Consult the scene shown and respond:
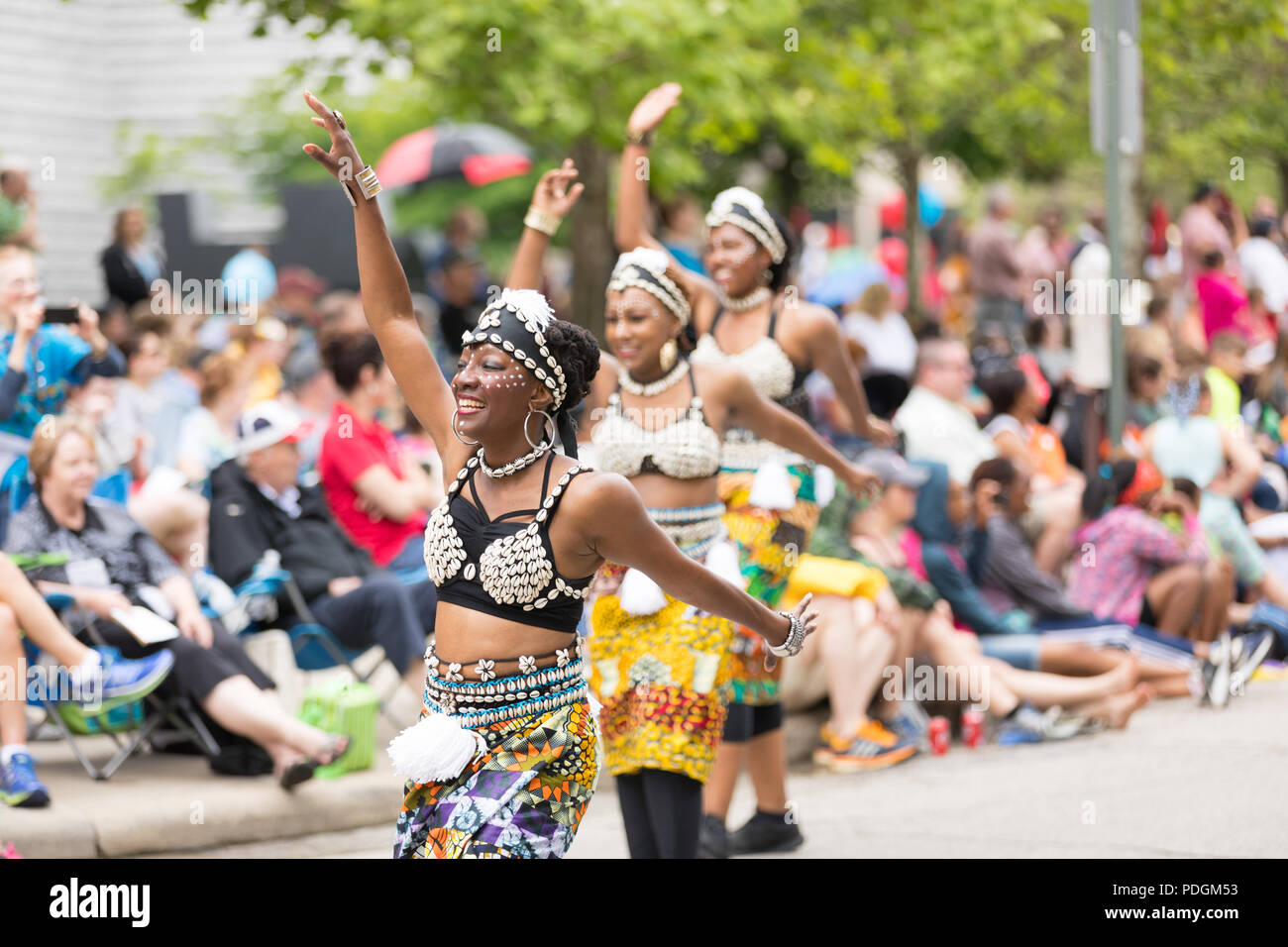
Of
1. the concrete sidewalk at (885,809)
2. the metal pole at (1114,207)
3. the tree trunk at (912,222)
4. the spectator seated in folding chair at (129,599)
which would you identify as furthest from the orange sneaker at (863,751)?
the tree trunk at (912,222)

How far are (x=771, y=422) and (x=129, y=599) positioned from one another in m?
2.81

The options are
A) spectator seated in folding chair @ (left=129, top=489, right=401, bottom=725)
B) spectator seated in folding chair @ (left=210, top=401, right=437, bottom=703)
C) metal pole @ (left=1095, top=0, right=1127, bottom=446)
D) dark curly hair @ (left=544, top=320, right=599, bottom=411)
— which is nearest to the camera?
dark curly hair @ (left=544, top=320, right=599, bottom=411)

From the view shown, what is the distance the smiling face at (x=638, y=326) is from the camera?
5.68 meters

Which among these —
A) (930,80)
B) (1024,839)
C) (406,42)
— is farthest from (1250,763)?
(930,80)

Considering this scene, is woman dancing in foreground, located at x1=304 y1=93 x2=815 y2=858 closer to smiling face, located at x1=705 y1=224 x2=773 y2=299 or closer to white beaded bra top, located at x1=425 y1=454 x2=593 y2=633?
white beaded bra top, located at x1=425 y1=454 x2=593 y2=633

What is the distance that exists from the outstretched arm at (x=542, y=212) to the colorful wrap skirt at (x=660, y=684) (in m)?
1.05

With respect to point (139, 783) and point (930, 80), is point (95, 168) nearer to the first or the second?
point (930, 80)

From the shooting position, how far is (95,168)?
20.2 meters

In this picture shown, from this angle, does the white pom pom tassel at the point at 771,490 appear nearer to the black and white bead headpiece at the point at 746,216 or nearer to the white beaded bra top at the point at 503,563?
the black and white bead headpiece at the point at 746,216

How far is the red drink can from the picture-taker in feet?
28.2

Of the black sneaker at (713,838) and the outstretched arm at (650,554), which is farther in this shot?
the black sneaker at (713,838)

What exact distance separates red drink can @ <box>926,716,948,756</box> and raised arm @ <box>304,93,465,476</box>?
4742 millimetres

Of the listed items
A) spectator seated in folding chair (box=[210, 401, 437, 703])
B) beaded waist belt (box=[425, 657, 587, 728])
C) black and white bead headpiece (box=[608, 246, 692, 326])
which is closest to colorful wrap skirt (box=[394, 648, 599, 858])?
beaded waist belt (box=[425, 657, 587, 728])

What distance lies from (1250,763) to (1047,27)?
7384 mm
